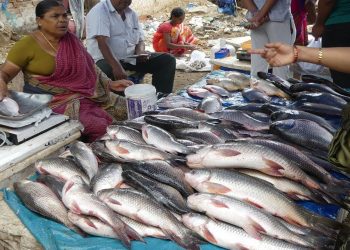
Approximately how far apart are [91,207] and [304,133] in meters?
1.47

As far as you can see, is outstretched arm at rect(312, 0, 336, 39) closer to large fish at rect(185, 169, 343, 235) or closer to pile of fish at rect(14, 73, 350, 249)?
pile of fish at rect(14, 73, 350, 249)

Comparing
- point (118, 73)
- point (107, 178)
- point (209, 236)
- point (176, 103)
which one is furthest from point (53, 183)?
point (118, 73)

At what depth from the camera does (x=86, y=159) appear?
8.56 ft

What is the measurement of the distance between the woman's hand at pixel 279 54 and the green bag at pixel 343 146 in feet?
3.47

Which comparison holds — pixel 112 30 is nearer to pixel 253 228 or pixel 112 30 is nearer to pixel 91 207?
pixel 91 207

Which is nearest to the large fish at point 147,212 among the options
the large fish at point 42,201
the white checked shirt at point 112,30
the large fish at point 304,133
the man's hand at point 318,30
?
the large fish at point 42,201

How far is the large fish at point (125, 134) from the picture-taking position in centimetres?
284

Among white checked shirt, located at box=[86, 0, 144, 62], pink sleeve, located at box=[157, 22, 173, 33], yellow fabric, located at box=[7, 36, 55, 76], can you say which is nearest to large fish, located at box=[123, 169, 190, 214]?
yellow fabric, located at box=[7, 36, 55, 76]

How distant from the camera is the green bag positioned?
1646mm

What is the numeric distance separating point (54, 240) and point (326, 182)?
Result: 1.57m

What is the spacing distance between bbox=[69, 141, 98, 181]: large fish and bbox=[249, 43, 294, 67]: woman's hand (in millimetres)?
1380

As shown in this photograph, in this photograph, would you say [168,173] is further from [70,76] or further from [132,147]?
[70,76]

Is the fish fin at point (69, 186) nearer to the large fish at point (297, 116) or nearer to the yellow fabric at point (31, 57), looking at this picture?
the large fish at point (297, 116)

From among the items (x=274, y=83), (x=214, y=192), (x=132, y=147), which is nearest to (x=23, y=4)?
(x=274, y=83)
